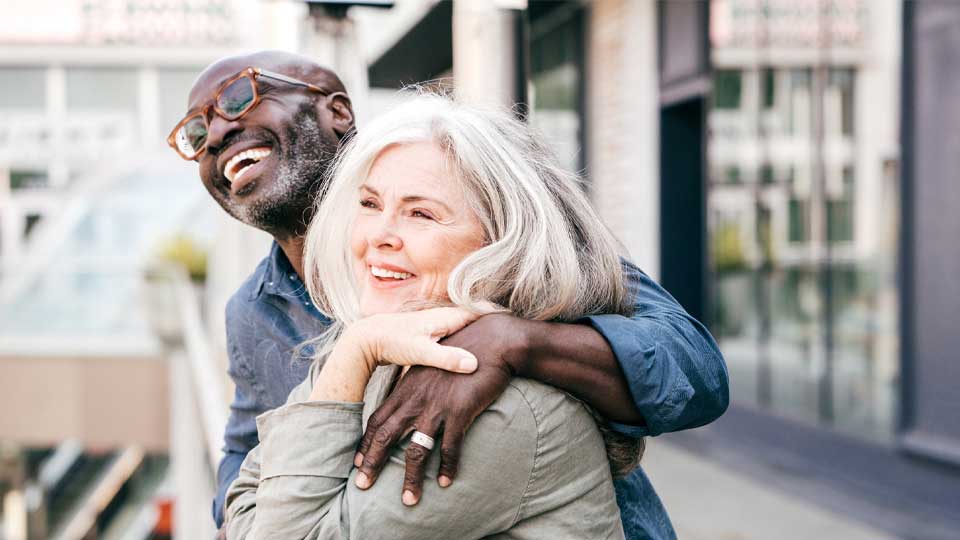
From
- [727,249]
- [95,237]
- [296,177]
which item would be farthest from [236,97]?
[95,237]

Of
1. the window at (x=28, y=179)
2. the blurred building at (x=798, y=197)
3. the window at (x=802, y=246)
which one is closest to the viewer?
the blurred building at (x=798, y=197)

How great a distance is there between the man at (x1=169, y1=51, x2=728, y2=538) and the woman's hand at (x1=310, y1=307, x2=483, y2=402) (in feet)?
0.08

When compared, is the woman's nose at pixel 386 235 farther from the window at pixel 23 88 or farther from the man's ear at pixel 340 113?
the window at pixel 23 88

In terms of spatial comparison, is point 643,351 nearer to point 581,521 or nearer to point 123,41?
point 581,521

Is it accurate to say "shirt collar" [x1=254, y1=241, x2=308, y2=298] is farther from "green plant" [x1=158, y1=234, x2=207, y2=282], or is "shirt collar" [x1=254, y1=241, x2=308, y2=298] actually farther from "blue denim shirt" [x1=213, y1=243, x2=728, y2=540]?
"green plant" [x1=158, y1=234, x2=207, y2=282]

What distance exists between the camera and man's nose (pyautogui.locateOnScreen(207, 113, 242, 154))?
198 centimetres

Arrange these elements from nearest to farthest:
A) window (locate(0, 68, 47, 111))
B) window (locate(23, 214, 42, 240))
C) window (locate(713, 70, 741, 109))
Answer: window (locate(713, 70, 741, 109)) < window (locate(0, 68, 47, 111)) < window (locate(23, 214, 42, 240))

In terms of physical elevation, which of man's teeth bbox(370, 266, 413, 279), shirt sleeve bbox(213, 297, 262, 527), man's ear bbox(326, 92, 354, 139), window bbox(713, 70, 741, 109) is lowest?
shirt sleeve bbox(213, 297, 262, 527)

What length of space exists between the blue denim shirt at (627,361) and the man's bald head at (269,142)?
16 cm

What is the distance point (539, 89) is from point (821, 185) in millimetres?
4137

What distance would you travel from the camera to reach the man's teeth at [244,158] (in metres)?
2.00

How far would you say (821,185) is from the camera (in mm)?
7352

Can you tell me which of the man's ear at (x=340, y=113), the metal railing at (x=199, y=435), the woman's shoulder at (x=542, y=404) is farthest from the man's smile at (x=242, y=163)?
the woman's shoulder at (x=542, y=404)

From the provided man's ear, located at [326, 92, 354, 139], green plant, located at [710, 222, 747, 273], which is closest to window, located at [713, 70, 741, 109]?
green plant, located at [710, 222, 747, 273]
